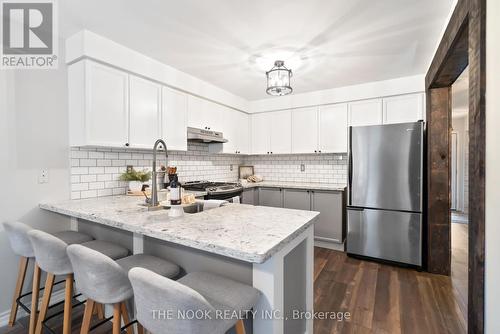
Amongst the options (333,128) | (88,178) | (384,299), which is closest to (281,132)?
(333,128)

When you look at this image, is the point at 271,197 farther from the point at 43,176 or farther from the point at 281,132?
the point at 43,176

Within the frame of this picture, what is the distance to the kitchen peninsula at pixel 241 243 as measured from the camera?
42.1 inches

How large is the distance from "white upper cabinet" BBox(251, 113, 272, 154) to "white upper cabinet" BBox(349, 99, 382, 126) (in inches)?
53.5

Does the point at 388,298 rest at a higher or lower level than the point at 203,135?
lower

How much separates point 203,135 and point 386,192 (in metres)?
2.41

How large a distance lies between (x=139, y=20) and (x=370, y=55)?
7.32 feet

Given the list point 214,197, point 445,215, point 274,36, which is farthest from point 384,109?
point 214,197

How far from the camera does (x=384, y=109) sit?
3.31 metres

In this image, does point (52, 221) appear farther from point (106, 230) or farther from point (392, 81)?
point (392, 81)

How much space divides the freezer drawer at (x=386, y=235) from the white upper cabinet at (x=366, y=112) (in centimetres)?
127

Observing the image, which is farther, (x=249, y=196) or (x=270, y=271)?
(x=249, y=196)

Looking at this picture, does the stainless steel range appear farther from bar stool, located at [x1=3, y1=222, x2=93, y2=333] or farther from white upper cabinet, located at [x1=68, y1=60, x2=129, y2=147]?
bar stool, located at [x1=3, y1=222, x2=93, y2=333]

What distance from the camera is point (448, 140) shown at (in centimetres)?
262

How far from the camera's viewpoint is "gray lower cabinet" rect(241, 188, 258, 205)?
3683 millimetres
